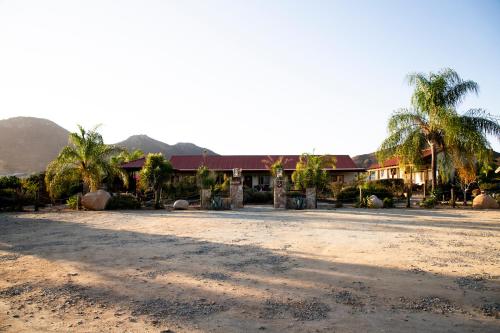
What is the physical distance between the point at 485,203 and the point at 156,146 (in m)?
97.0

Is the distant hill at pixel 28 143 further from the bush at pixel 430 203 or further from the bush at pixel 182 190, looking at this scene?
the bush at pixel 430 203

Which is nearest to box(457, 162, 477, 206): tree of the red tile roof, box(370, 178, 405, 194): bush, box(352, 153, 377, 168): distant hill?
box(370, 178, 405, 194): bush

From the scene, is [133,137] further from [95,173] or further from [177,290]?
[177,290]

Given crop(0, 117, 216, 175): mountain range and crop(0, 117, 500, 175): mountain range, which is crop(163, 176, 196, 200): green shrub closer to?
crop(0, 117, 500, 175): mountain range

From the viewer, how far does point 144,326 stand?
3.64 meters

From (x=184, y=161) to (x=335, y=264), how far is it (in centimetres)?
3143

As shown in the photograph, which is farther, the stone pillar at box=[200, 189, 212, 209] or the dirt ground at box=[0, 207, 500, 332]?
the stone pillar at box=[200, 189, 212, 209]

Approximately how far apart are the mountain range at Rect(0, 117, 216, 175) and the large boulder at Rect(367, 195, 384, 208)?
66.1m

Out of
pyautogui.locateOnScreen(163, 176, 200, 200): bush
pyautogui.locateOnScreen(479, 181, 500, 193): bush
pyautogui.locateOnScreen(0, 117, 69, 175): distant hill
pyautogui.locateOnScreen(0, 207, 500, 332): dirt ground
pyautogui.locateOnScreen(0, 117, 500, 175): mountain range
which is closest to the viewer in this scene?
pyautogui.locateOnScreen(0, 207, 500, 332): dirt ground

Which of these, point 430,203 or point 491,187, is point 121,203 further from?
point 491,187

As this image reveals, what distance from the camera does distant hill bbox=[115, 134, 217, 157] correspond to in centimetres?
10173

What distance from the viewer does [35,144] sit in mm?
89562

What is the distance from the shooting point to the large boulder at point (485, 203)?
19.2m

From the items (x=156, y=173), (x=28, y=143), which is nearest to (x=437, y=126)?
(x=156, y=173)
